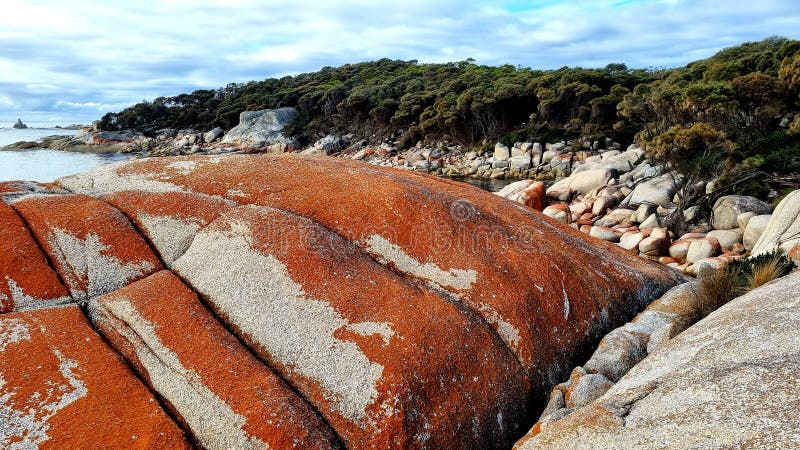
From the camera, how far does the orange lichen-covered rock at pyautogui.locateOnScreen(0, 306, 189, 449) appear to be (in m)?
6.06

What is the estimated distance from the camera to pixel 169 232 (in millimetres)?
9812

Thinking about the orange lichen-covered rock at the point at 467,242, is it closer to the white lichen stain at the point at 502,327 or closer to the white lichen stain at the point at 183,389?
the white lichen stain at the point at 502,327

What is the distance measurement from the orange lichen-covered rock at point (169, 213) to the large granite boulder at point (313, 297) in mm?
39

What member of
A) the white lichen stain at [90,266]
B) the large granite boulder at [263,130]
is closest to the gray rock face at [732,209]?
the white lichen stain at [90,266]

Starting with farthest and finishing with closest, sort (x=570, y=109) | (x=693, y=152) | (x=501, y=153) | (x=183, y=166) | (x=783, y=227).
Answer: (x=570, y=109) → (x=501, y=153) → (x=693, y=152) → (x=783, y=227) → (x=183, y=166)

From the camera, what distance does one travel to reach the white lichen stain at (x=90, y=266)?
8477 mm

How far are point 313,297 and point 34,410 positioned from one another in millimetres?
3817

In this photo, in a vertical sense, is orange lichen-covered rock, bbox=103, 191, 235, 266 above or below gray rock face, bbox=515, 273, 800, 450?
above

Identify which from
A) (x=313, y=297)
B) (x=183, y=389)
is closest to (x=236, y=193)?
(x=313, y=297)

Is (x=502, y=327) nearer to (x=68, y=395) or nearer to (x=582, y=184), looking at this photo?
(x=68, y=395)

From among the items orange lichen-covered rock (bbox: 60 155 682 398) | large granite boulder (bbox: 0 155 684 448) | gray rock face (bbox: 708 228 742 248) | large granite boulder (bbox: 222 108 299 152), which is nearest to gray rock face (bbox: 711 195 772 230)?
gray rock face (bbox: 708 228 742 248)

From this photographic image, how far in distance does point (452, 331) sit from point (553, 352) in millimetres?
1923

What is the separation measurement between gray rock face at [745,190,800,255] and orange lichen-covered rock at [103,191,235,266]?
549 inches

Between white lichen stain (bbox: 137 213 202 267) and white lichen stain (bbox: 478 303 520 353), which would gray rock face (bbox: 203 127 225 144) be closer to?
white lichen stain (bbox: 137 213 202 267)
